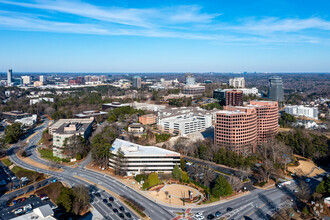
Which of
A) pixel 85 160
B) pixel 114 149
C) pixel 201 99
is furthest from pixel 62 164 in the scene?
pixel 201 99

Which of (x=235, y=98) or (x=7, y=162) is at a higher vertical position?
(x=235, y=98)

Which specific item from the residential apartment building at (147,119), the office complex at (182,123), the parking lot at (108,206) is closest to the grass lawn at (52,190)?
the parking lot at (108,206)

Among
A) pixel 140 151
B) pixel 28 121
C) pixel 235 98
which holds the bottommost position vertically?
pixel 28 121

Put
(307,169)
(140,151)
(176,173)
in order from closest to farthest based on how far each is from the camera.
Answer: (176,173)
(140,151)
(307,169)

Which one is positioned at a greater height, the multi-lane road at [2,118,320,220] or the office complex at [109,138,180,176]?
the office complex at [109,138,180,176]

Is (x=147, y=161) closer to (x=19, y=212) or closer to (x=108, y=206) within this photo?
(x=108, y=206)

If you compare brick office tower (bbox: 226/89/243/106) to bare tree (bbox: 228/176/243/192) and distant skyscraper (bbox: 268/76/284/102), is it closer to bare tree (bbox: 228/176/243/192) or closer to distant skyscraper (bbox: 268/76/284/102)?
distant skyscraper (bbox: 268/76/284/102)

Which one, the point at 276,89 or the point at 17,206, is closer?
the point at 17,206

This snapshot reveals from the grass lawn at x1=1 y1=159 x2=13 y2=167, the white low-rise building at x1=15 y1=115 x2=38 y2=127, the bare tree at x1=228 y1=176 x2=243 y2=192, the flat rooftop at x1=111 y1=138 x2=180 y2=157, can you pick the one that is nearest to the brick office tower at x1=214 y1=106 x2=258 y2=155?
the flat rooftop at x1=111 y1=138 x2=180 y2=157

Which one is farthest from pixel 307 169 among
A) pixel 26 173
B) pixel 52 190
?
pixel 26 173

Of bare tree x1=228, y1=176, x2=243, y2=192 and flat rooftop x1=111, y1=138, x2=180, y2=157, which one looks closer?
bare tree x1=228, y1=176, x2=243, y2=192
